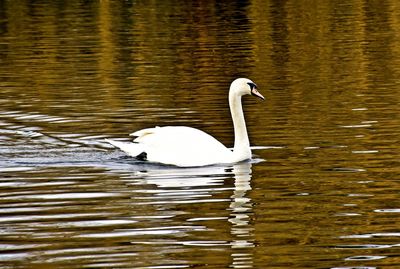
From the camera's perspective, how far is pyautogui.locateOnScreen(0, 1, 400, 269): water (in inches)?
432

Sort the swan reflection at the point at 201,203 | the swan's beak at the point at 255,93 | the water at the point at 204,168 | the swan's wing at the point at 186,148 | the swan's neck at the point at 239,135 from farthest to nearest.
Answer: the swan's beak at the point at 255,93
the swan's neck at the point at 239,135
the swan's wing at the point at 186,148
the swan reflection at the point at 201,203
the water at the point at 204,168

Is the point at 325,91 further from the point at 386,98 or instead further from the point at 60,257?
the point at 60,257

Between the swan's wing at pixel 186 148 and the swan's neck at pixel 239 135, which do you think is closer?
the swan's wing at pixel 186 148

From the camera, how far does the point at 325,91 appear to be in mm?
24188

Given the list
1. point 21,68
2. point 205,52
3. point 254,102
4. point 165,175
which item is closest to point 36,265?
point 165,175

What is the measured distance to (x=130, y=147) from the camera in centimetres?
1670

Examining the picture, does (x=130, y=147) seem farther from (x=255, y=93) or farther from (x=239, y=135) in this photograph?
(x=255, y=93)

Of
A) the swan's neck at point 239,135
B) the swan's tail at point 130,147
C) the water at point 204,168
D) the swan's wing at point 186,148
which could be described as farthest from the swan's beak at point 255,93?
the swan's tail at point 130,147

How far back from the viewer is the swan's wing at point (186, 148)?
16031 mm

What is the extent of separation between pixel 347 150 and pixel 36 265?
23.9 feet

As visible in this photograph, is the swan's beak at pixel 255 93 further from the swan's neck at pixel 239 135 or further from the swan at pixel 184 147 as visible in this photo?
the swan at pixel 184 147

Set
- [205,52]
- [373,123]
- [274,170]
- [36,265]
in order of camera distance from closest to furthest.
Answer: [36,265] → [274,170] → [373,123] → [205,52]

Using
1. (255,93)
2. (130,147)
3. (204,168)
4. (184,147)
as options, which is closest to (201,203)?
(204,168)

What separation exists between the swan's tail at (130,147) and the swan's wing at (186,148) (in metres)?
0.25
